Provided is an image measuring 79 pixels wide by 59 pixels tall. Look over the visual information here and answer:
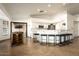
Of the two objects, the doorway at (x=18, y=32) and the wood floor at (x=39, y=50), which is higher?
the doorway at (x=18, y=32)

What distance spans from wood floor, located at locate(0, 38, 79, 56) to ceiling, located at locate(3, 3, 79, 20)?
839mm

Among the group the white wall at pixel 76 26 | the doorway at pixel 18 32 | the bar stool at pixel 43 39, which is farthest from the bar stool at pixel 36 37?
the white wall at pixel 76 26

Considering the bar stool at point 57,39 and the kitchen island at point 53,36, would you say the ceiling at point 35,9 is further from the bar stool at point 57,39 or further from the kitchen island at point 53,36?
the bar stool at point 57,39

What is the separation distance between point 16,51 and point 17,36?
0.45 m

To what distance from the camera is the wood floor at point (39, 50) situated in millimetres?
3893

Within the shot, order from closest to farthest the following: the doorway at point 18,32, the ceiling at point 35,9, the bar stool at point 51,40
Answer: the ceiling at point 35,9 < the doorway at point 18,32 < the bar stool at point 51,40

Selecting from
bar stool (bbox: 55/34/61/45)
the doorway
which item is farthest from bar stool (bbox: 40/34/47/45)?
the doorway

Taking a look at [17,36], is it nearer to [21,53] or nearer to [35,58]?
[21,53]

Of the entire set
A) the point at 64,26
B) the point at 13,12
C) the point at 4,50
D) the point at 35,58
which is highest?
the point at 13,12

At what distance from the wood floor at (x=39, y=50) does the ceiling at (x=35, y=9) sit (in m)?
0.84

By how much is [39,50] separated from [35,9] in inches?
46.7

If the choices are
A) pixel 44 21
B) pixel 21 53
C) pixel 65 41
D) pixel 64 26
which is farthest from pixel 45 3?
pixel 21 53

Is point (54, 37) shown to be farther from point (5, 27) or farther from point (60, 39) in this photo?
point (5, 27)

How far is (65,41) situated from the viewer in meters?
4.05
